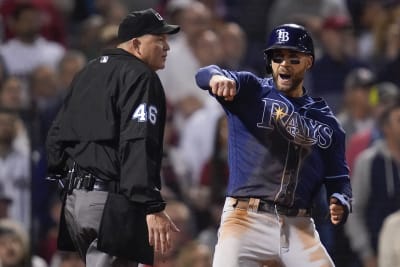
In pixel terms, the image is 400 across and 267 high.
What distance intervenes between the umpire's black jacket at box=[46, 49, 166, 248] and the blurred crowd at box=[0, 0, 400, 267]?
1784mm

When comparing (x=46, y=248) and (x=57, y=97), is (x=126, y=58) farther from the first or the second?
(x=57, y=97)

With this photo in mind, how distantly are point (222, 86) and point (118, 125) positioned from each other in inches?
23.3

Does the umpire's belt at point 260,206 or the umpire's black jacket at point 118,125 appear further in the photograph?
the umpire's belt at point 260,206

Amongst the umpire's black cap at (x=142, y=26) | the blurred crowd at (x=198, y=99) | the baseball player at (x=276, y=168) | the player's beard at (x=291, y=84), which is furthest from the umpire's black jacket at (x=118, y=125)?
the blurred crowd at (x=198, y=99)

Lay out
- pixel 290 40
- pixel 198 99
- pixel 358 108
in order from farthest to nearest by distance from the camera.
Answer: pixel 198 99
pixel 358 108
pixel 290 40

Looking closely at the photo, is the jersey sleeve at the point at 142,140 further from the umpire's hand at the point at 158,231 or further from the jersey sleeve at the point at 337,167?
the jersey sleeve at the point at 337,167

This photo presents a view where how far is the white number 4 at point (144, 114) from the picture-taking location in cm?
649

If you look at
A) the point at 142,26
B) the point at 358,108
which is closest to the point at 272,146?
the point at 142,26

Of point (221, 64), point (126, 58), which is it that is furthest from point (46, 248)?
point (126, 58)

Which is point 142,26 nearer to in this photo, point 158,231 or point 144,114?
point 144,114

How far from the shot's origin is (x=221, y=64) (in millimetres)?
12336

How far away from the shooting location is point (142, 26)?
22.4 feet

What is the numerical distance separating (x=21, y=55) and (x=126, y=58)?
18.8 feet

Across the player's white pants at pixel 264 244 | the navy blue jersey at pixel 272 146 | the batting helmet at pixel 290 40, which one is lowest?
the player's white pants at pixel 264 244
